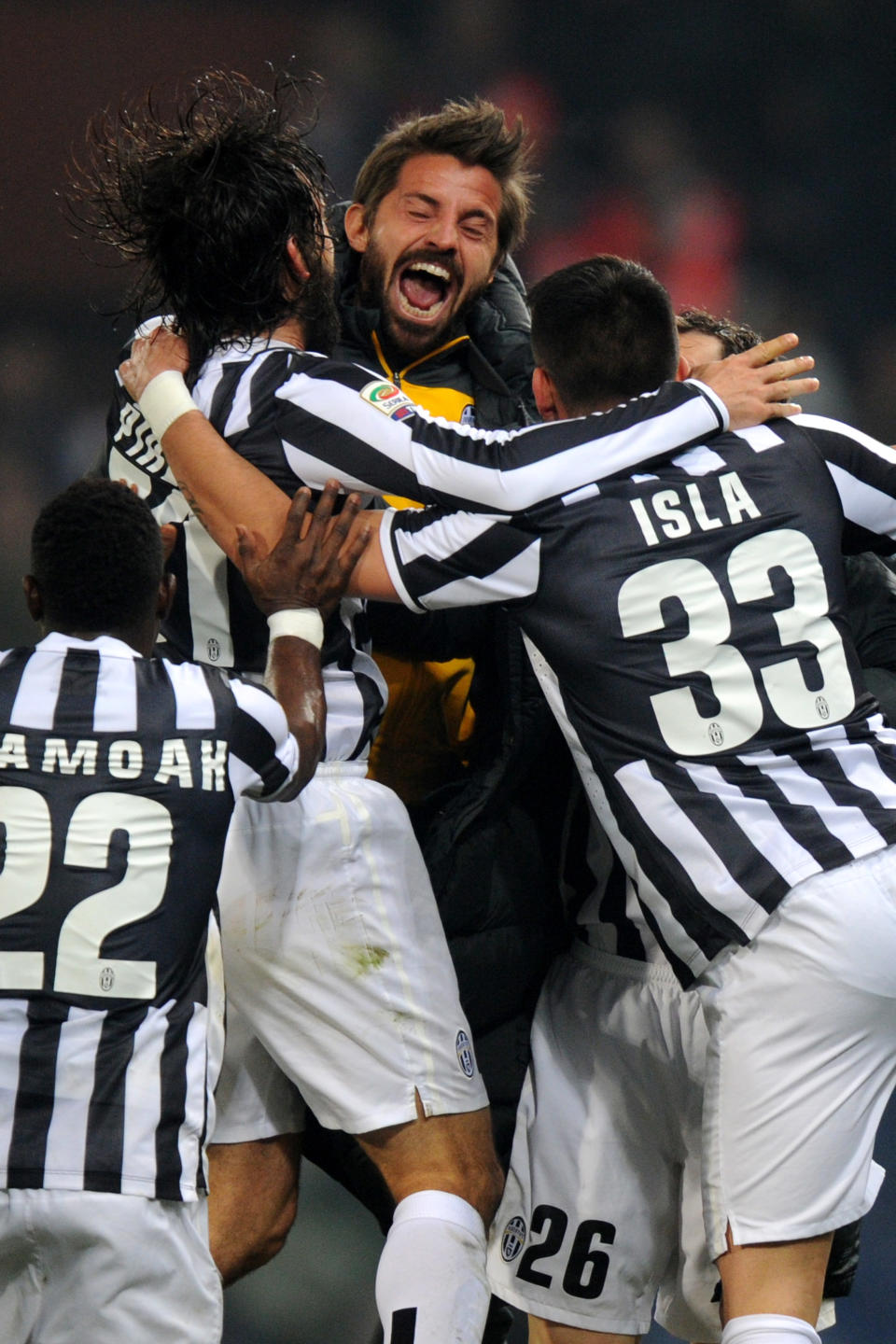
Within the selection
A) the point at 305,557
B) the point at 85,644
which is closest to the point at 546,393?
the point at 305,557

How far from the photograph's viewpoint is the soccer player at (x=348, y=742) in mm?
2148

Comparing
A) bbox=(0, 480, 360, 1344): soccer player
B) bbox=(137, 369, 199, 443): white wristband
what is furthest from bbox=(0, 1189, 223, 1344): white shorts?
bbox=(137, 369, 199, 443): white wristband

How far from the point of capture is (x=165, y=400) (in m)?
2.35

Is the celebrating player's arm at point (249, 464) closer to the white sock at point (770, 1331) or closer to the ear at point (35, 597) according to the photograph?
the ear at point (35, 597)

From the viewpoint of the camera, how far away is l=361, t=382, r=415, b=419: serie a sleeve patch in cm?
223

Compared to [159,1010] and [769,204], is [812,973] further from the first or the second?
[769,204]

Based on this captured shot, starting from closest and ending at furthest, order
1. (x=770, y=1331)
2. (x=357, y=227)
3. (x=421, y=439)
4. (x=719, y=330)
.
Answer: (x=770, y=1331), (x=421, y=439), (x=719, y=330), (x=357, y=227)

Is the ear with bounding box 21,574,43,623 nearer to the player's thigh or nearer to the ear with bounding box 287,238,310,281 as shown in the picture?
the ear with bounding box 287,238,310,281

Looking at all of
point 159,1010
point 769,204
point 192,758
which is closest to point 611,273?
point 192,758

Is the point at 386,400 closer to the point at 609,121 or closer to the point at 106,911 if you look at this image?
the point at 106,911

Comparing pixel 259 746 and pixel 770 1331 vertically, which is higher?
pixel 259 746

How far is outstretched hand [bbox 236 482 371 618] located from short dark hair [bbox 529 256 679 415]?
0.38m

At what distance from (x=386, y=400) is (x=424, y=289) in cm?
76

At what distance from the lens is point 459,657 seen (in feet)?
8.93
